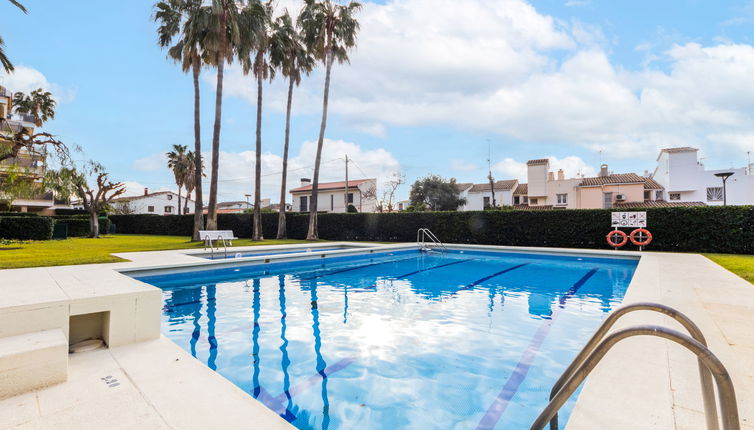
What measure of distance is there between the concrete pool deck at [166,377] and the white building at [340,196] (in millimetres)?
33978

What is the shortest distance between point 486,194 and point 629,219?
30740mm

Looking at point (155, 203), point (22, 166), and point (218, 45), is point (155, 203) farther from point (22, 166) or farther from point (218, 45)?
point (218, 45)

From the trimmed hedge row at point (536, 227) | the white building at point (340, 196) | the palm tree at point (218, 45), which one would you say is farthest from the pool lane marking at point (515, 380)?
the white building at point (340, 196)

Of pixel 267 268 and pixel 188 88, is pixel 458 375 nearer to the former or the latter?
pixel 267 268

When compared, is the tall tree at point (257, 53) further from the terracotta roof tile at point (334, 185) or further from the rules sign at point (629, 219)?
the terracotta roof tile at point (334, 185)

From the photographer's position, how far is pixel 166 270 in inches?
357

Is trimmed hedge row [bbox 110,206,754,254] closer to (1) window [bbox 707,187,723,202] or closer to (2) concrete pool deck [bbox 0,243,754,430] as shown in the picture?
(2) concrete pool deck [bbox 0,243,754,430]

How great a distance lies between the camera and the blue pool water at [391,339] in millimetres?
2990


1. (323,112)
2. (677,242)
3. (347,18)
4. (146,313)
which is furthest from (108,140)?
(677,242)

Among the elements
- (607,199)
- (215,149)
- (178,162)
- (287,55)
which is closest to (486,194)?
(607,199)

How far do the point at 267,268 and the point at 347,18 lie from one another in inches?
628

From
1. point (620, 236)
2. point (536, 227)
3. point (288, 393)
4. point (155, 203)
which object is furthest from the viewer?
point (155, 203)

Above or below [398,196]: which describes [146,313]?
below

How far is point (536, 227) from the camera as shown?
16.8 m
